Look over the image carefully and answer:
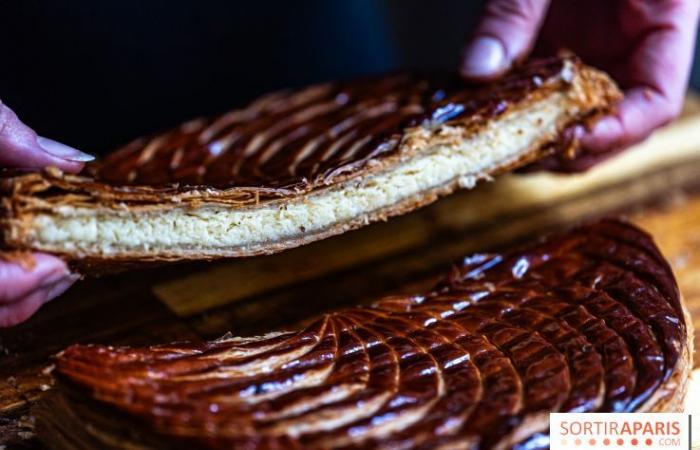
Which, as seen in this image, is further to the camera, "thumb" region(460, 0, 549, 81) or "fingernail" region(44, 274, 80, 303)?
"thumb" region(460, 0, 549, 81)

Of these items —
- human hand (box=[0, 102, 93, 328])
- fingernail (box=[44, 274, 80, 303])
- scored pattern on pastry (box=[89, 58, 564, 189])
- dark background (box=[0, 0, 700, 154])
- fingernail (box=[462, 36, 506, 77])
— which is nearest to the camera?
human hand (box=[0, 102, 93, 328])

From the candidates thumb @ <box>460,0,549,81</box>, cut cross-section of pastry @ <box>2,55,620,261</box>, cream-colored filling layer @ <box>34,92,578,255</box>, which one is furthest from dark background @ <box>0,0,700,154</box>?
cream-colored filling layer @ <box>34,92,578,255</box>

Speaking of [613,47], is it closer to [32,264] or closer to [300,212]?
[300,212]

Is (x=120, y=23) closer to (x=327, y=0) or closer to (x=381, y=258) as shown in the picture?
(x=327, y=0)

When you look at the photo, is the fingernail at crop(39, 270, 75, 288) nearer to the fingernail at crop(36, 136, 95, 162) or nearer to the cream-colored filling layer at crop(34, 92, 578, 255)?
the cream-colored filling layer at crop(34, 92, 578, 255)

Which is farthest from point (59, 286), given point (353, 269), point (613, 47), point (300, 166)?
point (613, 47)

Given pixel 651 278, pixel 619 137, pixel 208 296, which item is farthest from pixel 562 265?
pixel 208 296
